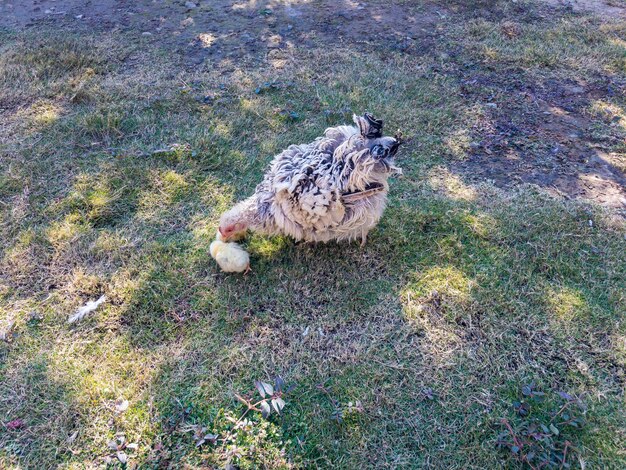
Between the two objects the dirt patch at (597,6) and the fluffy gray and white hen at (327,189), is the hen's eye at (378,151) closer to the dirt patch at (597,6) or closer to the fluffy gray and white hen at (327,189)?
the fluffy gray and white hen at (327,189)

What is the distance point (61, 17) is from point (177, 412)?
5.74 metres

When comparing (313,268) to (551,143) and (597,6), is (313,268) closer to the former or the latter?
(551,143)

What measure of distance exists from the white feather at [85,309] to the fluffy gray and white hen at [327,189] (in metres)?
0.84

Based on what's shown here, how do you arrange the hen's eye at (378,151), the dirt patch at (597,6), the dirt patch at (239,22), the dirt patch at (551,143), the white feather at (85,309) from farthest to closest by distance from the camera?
1. the dirt patch at (597,6)
2. the dirt patch at (239,22)
3. the dirt patch at (551,143)
4. the white feather at (85,309)
5. the hen's eye at (378,151)

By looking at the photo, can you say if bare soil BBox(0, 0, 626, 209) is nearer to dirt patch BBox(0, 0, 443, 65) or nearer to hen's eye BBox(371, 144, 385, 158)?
dirt patch BBox(0, 0, 443, 65)

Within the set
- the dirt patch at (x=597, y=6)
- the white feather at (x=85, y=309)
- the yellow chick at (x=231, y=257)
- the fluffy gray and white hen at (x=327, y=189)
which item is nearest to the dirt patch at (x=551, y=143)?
the fluffy gray and white hen at (x=327, y=189)


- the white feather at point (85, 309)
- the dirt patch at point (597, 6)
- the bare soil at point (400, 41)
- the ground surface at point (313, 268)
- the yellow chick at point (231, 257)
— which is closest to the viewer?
the ground surface at point (313, 268)

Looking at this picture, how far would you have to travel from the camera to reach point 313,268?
2.93 m

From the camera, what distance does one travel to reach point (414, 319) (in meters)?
2.68

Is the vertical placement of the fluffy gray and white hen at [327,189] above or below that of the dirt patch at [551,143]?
above

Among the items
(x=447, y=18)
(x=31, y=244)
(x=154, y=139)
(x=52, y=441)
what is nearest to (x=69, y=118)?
(x=154, y=139)

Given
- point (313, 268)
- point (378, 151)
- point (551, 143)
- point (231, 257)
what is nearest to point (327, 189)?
point (378, 151)

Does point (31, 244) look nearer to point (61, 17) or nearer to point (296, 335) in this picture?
point (296, 335)

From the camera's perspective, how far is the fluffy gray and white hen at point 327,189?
2.51m
